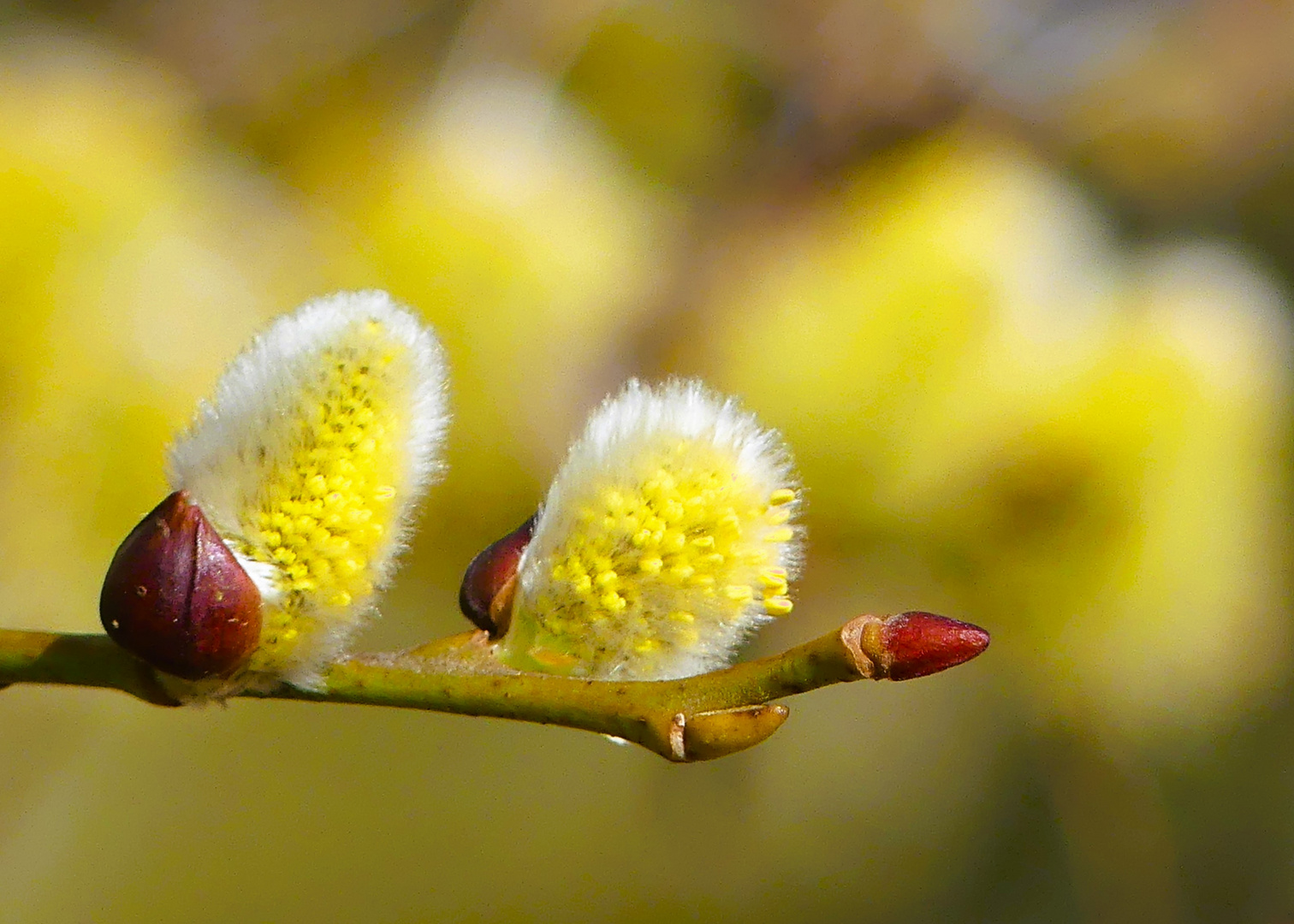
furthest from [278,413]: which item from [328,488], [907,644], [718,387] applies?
[718,387]

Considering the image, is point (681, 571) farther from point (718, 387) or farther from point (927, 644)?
point (718, 387)

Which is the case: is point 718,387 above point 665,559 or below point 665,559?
above

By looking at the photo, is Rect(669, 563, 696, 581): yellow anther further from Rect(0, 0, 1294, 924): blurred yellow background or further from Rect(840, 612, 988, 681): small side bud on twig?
Rect(0, 0, 1294, 924): blurred yellow background

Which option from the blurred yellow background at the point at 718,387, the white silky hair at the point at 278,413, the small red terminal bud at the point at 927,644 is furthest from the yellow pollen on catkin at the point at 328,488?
the blurred yellow background at the point at 718,387

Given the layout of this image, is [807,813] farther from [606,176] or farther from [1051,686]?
[606,176]

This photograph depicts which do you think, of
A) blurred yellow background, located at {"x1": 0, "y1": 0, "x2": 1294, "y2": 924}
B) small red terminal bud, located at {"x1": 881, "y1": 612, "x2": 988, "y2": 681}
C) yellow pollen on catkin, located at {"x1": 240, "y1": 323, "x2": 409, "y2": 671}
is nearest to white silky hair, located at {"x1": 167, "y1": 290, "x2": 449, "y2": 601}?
yellow pollen on catkin, located at {"x1": 240, "y1": 323, "x2": 409, "y2": 671}

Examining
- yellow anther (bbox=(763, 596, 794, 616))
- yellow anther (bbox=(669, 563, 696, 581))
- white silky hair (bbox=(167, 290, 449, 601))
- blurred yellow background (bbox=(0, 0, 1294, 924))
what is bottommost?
yellow anther (bbox=(763, 596, 794, 616))

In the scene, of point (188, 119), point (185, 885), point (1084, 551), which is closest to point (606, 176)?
point (188, 119)
